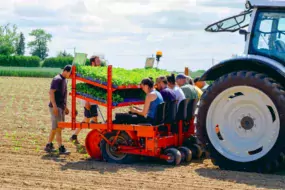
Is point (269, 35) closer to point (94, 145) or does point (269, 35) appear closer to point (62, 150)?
point (94, 145)

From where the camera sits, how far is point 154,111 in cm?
982

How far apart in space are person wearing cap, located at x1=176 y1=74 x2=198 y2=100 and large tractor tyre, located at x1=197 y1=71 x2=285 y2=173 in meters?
1.69

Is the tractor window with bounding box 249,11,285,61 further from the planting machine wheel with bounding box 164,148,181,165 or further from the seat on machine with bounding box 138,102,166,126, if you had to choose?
the planting machine wheel with bounding box 164,148,181,165

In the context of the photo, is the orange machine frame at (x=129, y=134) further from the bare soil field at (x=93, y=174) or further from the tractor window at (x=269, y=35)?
the tractor window at (x=269, y=35)

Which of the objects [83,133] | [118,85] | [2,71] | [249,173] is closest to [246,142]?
[249,173]

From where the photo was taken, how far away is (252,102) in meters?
8.91

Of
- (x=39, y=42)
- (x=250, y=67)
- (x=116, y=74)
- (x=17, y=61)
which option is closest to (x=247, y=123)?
(x=250, y=67)

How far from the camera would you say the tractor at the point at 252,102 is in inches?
340

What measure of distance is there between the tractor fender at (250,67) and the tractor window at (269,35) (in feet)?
0.44

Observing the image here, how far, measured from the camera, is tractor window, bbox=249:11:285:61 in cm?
883

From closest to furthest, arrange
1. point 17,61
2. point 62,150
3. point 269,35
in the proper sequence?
point 269,35 < point 62,150 < point 17,61

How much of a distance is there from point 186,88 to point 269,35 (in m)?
2.35

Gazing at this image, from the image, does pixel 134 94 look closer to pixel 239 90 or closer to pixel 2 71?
pixel 239 90

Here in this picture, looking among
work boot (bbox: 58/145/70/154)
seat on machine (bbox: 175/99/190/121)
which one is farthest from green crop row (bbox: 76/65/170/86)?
work boot (bbox: 58/145/70/154)
